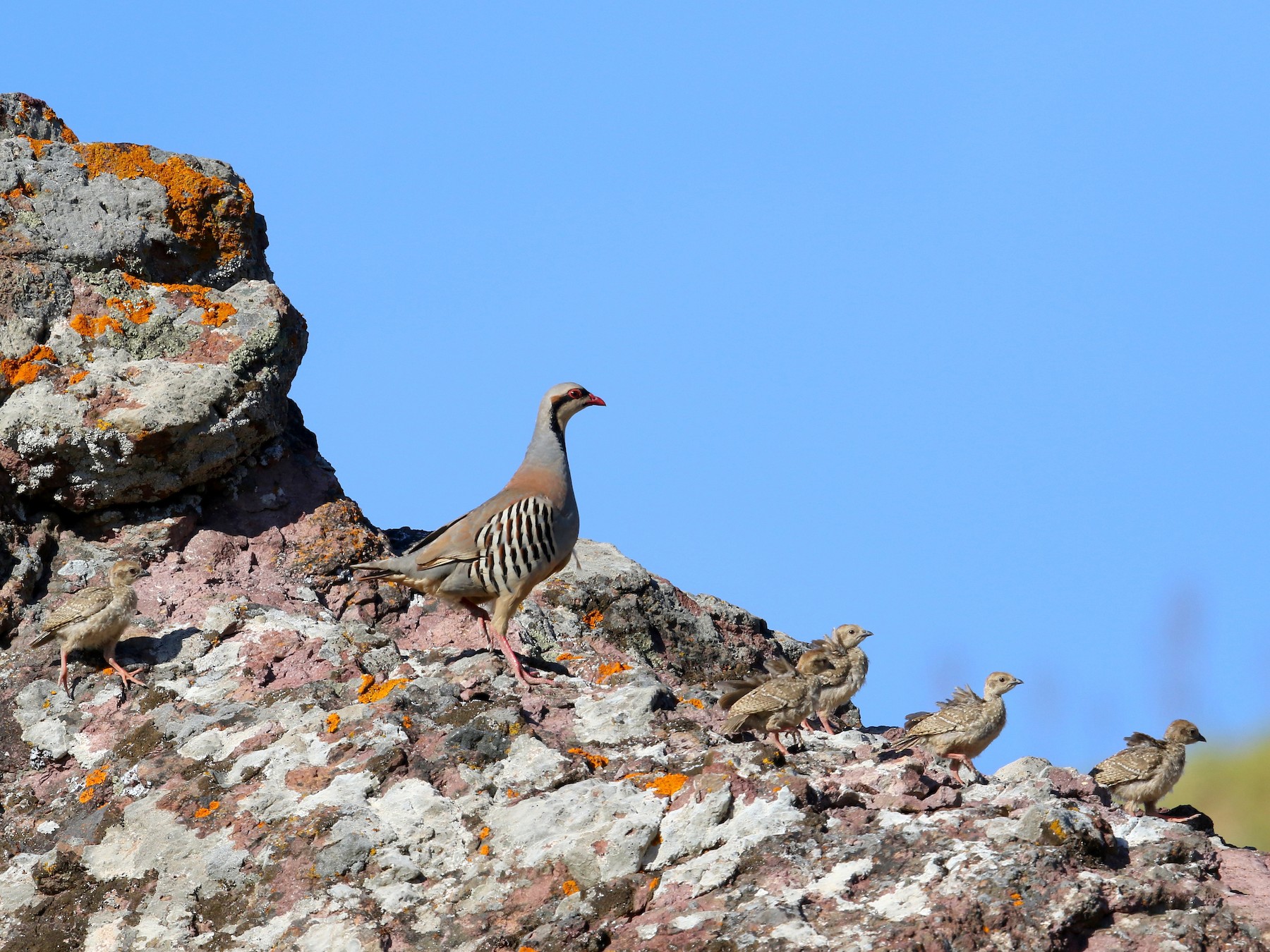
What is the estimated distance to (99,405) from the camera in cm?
866

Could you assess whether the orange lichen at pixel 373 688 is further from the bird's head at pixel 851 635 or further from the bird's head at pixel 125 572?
the bird's head at pixel 851 635

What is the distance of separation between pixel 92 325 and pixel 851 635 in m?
5.28

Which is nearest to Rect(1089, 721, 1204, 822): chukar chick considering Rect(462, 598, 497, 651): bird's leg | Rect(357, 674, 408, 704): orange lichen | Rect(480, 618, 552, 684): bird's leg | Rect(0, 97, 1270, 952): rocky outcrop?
Rect(0, 97, 1270, 952): rocky outcrop

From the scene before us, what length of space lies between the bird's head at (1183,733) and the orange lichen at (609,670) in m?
3.22

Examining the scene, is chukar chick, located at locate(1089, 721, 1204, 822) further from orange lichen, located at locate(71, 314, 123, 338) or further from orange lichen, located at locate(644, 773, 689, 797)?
orange lichen, located at locate(71, 314, 123, 338)

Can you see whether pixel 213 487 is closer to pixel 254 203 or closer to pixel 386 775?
pixel 254 203

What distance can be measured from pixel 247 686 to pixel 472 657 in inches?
49.6

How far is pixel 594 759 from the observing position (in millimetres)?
6941

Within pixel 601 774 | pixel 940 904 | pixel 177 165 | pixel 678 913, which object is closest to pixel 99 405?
pixel 177 165

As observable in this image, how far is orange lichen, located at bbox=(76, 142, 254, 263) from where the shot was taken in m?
9.61

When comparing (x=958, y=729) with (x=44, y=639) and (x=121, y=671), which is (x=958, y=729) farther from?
(x=44, y=639)

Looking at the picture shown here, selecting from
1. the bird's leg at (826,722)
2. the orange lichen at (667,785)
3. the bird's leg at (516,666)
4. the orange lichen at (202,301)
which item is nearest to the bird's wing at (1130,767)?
the bird's leg at (826,722)

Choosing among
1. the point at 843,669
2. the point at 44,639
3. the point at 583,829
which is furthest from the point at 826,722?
the point at 44,639

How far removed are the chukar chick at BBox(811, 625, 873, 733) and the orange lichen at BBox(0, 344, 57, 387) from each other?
203 inches
